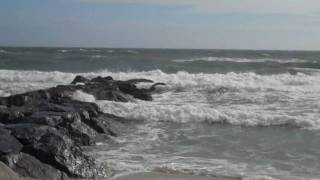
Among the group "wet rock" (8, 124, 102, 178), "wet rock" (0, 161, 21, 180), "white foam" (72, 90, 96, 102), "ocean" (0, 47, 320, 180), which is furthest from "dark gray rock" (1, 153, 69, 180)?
"white foam" (72, 90, 96, 102)

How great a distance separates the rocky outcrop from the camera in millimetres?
6883

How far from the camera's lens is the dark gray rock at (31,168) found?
659cm

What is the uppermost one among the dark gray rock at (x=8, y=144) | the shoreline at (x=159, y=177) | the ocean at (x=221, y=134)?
the dark gray rock at (x=8, y=144)

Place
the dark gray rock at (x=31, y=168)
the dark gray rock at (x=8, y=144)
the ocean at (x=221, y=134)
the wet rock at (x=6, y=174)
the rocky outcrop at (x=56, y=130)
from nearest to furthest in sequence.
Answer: the wet rock at (x=6, y=174) < the dark gray rock at (x=31, y=168) < the rocky outcrop at (x=56, y=130) < the dark gray rock at (x=8, y=144) < the ocean at (x=221, y=134)

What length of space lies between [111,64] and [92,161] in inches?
1248

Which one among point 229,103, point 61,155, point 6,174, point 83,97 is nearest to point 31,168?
point 61,155

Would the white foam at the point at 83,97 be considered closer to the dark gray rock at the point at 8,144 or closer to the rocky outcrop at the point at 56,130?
the rocky outcrop at the point at 56,130

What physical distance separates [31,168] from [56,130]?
77.8 inches

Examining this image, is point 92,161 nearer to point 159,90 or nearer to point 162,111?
point 162,111

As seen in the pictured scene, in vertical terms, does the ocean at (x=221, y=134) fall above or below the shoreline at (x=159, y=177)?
below

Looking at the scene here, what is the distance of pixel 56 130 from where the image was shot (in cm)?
862

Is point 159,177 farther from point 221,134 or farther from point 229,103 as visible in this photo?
point 229,103

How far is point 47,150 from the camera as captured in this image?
724cm

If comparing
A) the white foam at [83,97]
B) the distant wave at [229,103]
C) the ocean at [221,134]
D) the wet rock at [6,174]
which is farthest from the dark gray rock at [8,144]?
the white foam at [83,97]
